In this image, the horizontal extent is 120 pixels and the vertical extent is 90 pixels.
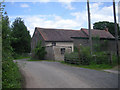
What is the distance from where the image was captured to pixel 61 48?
23094mm

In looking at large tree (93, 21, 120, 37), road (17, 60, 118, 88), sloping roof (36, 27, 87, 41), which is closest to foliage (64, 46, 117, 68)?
large tree (93, 21, 120, 37)

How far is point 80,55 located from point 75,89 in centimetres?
905

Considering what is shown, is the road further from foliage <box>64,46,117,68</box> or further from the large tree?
foliage <box>64,46,117,68</box>

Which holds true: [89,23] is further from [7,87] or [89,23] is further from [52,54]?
[7,87]

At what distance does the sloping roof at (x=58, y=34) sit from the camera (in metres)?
26.8

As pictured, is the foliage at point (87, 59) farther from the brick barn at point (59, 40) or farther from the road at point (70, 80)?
the brick barn at point (59, 40)

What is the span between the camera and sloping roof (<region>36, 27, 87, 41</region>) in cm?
2678

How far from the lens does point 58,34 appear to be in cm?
2844

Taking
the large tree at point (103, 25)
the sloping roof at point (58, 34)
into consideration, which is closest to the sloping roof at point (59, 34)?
the sloping roof at point (58, 34)

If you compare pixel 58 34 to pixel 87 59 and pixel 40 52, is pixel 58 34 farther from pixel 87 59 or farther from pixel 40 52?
pixel 87 59

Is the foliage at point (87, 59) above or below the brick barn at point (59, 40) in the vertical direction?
below

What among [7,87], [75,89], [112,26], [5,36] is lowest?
[75,89]

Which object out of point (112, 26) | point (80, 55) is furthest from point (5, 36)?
point (80, 55)

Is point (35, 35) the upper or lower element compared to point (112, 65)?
upper
